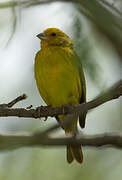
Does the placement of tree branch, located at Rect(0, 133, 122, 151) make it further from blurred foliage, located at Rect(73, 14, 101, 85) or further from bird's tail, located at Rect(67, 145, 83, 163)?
bird's tail, located at Rect(67, 145, 83, 163)

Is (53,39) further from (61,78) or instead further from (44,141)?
(44,141)

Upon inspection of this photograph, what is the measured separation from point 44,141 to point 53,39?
4.00 metres

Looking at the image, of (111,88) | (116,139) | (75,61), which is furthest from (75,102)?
(111,88)

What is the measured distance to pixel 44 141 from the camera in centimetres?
208

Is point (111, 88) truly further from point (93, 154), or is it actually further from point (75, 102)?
point (93, 154)

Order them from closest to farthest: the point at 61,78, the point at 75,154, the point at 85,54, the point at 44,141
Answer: the point at 44,141
the point at 85,54
the point at 61,78
the point at 75,154

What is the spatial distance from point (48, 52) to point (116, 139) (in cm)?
310

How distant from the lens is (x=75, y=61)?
5.23 metres

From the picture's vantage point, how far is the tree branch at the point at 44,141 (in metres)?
1.96

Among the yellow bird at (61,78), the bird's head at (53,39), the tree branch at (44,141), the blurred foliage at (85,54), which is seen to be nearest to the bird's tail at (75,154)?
the yellow bird at (61,78)

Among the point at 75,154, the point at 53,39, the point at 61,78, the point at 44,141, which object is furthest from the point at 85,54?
the point at 53,39

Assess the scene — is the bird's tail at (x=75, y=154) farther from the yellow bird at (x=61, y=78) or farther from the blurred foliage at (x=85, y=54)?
the blurred foliage at (x=85, y=54)

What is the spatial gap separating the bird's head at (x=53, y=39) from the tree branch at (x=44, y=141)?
10.6ft

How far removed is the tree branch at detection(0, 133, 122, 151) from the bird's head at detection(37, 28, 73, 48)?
127 inches
